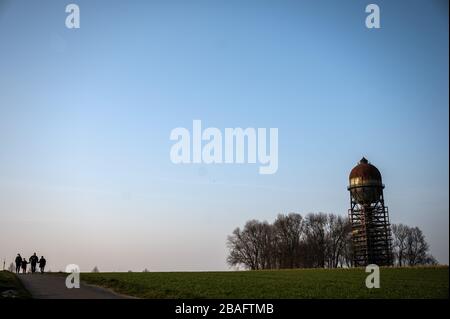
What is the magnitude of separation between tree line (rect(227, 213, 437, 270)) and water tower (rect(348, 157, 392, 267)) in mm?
27185

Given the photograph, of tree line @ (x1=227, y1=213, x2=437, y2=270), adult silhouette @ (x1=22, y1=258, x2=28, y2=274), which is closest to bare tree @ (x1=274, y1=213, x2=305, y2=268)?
tree line @ (x1=227, y1=213, x2=437, y2=270)

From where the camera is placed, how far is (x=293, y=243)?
Result: 329 feet

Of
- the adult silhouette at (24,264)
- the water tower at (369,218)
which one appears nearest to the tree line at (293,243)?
the water tower at (369,218)

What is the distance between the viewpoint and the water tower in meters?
66.4

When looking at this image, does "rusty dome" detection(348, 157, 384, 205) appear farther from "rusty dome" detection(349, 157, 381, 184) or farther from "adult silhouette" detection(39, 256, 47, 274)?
"adult silhouette" detection(39, 256, 47, 274)

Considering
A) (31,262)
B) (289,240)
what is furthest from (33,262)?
(289,240)

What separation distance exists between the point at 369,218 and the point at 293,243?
35.2 meters

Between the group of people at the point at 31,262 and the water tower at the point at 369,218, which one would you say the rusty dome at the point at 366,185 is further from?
the group of people at the point at 31,262

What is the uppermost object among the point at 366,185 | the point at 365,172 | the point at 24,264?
the point at 365,172

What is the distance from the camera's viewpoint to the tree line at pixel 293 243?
317 feet

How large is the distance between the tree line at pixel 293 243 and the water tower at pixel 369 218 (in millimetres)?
27185

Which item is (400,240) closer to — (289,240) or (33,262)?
(289,240)
